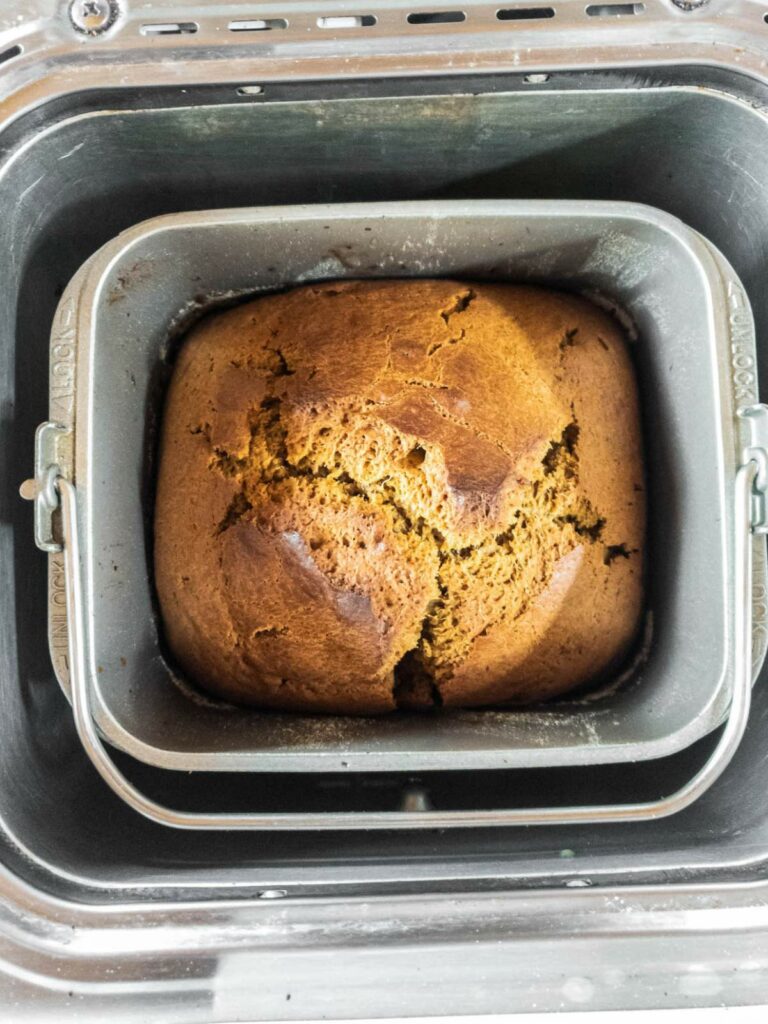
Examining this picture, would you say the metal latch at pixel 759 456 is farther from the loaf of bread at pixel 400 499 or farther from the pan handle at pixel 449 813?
the loaf of bread at pixel 400 499

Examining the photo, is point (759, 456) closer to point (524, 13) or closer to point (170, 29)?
point (524, 13)

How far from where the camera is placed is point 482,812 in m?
0.95

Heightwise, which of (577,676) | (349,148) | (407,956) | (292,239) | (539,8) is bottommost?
(407,956)

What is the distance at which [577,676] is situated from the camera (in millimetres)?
1099

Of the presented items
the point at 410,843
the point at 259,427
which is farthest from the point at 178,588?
the point at 410,843

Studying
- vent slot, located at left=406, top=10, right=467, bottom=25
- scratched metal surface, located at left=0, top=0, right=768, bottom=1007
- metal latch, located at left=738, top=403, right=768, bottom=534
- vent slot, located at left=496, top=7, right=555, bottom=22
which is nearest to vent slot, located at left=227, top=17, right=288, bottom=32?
scratched metal surface, located at left=0, top=0, right=768, bottom=1007

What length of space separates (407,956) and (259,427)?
659mm

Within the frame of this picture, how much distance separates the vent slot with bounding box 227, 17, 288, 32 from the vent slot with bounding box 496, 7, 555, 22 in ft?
0.80

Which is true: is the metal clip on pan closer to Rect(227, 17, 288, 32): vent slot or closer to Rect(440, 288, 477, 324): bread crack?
Rect(440, 288, 477, 324): bread crack

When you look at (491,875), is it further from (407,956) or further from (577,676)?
(577,676)

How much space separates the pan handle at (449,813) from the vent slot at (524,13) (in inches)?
21.9

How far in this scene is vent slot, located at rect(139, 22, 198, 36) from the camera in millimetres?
899

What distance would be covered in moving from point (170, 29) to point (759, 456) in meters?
0.83

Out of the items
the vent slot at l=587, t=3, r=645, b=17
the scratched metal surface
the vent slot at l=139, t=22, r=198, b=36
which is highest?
the vent slot at l=139, t=22, r=198, b=36
